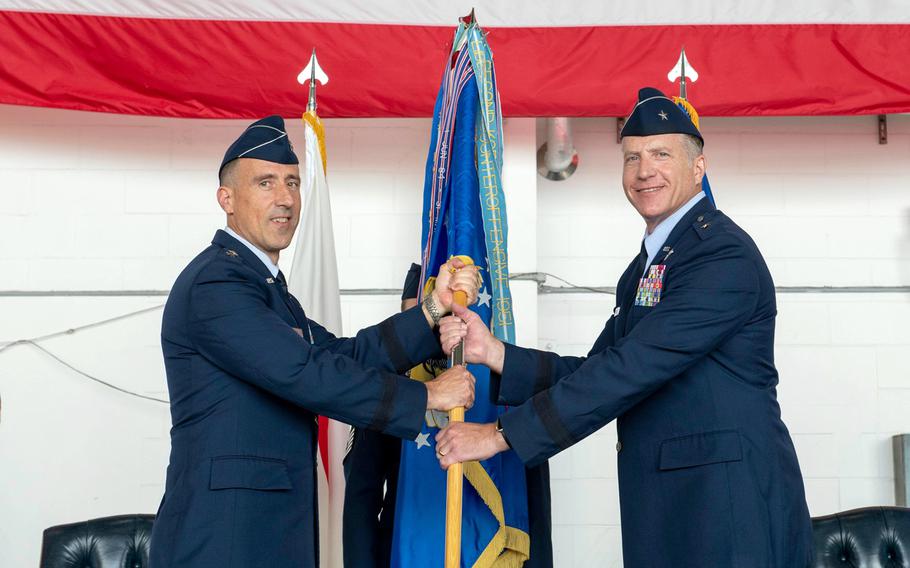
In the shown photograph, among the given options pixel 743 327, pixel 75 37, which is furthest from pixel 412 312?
pixel 75 37

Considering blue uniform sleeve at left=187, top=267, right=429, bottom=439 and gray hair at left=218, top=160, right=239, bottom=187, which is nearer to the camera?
blue uniform sleeve at left=187, top=267, right=429, bottom=439

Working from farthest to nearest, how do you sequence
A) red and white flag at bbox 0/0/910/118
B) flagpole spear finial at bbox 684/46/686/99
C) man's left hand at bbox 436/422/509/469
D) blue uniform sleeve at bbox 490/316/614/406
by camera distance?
red and white flag at bbox 0/0/910/118 < flagpole spear finial at bbox 684/46/686/99 < blue uniform sleeve at bbox 490/316/614/406 < man's left hand at bbox 436/422/509/469

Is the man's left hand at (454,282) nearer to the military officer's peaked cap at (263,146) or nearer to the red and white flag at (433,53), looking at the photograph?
the military officer's peaked cap at (263,146)

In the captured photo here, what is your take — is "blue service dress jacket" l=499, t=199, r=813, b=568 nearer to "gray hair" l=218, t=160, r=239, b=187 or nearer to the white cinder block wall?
"gray hair" l=218, t=160, r=239, b=187

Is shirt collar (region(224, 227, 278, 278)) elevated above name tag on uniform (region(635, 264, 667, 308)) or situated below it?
above

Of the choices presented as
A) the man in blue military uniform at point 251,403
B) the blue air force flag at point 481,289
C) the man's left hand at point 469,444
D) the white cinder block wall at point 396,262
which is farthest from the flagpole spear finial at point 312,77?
the man's left hand at point 469,444

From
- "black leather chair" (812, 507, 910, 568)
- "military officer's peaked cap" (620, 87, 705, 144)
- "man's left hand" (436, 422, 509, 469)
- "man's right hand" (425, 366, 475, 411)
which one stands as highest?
"military officer's peaked cap" (620, 87, 705, 144)

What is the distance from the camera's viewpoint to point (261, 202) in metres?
2.71

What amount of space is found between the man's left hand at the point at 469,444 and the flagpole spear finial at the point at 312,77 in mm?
1630

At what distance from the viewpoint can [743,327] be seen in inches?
99.0

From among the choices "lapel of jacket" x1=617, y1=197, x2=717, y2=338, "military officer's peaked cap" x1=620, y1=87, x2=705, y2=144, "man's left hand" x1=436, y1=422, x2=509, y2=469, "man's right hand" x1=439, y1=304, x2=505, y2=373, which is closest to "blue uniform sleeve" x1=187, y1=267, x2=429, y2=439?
"man's left hand" x1=436, y1=422, x2=509, y2=469

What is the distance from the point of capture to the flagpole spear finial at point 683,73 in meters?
3.72

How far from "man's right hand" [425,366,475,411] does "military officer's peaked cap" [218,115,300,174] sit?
0.72m

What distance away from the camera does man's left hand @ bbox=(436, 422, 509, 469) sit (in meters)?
2.57
